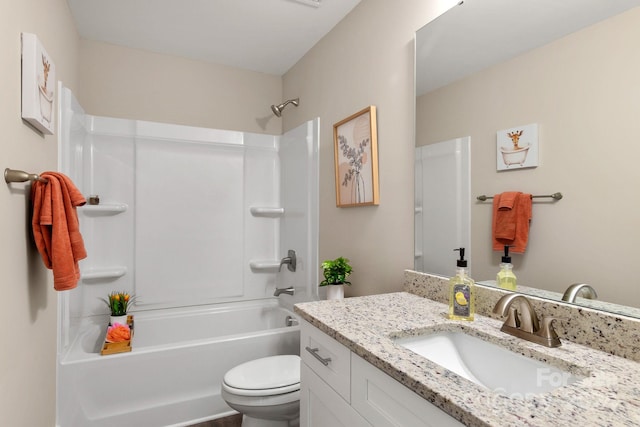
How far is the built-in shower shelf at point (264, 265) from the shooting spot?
3.04m

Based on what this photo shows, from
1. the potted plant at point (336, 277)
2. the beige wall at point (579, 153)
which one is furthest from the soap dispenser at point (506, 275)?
the potted plant at point (336, 277)

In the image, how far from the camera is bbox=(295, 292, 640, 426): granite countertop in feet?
2.06

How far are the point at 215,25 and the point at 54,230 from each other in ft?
5.59

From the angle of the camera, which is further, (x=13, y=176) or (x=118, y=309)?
(x=118, y=309)

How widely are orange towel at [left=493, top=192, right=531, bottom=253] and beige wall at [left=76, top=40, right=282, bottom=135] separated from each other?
2374 mm

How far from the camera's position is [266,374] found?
1.82 metres

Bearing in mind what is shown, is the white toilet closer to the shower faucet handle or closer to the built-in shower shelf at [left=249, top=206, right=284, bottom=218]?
the shower faucet handle

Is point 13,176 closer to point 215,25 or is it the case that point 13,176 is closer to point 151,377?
point 151,377

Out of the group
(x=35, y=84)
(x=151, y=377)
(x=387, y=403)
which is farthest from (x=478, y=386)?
(x=151, y=377)

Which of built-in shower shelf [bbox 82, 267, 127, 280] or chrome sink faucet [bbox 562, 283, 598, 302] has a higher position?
chrome sink faucet [bbox 562, 283, 598, 302]

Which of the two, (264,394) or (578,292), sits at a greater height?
(578,292)

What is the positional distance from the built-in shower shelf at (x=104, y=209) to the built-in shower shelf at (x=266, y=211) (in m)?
0.99

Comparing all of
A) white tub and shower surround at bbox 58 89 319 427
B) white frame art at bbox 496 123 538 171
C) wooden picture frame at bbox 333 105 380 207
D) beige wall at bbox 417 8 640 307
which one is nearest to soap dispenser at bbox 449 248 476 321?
beige wall at bbox 417 8 640 307

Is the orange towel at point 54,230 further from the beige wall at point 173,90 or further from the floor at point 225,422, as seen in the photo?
the beige wall at point 173,90
